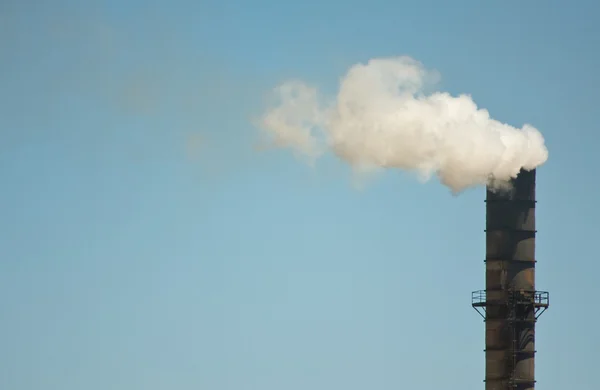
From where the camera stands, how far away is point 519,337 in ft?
344

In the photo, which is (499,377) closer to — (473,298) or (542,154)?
(473,298)

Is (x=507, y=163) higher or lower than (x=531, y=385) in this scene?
higher

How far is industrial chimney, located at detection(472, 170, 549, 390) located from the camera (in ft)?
344

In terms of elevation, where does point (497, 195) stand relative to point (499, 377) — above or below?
above

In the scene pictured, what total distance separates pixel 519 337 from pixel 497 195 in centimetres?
704

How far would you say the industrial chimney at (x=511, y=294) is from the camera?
104750 mm

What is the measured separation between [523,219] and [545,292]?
3.73 meters

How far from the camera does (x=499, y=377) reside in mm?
104750

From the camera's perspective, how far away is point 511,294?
105m

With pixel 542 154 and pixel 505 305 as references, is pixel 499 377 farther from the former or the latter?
pixel 542 154

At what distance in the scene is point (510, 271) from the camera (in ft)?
344

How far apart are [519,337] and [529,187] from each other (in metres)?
7.40

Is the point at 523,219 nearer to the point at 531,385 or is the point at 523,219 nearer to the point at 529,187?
the point at 529,187

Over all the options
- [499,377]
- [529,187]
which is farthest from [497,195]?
[499,377]
